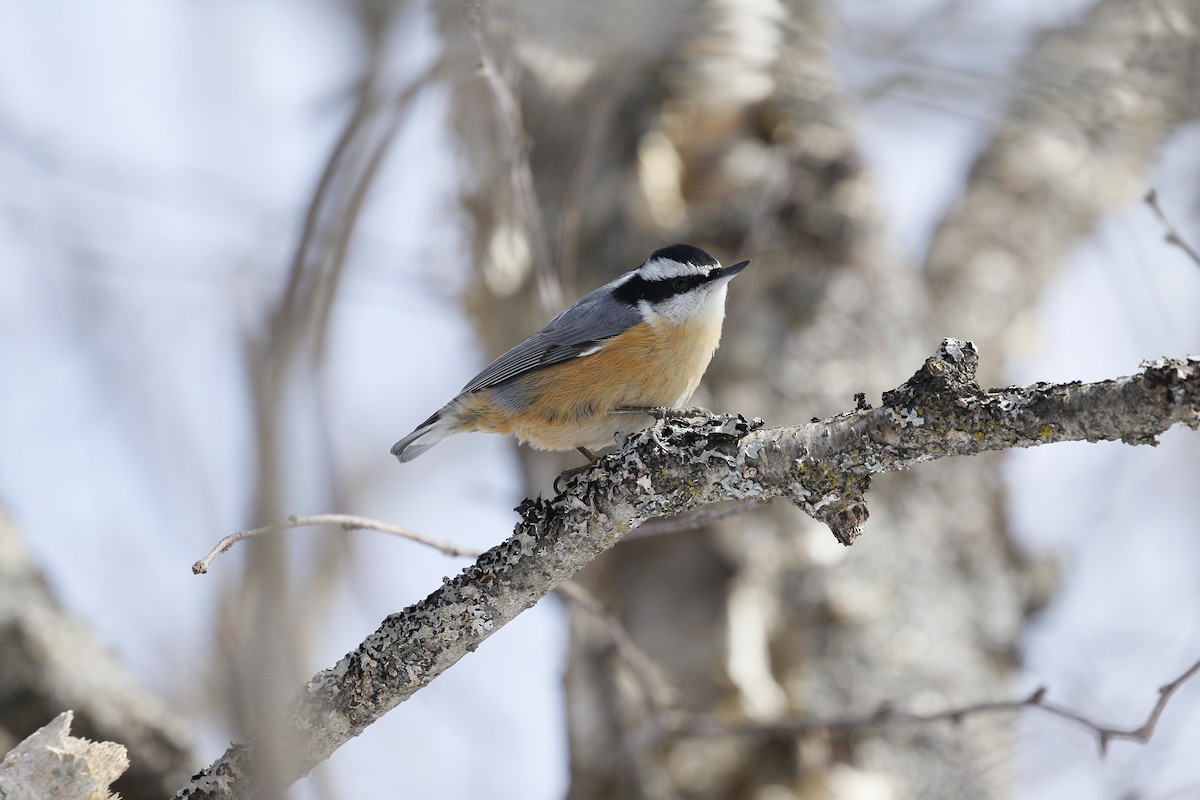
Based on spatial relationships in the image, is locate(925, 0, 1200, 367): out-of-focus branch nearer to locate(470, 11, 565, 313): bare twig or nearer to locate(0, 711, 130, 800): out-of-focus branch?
locate(470, 11, 565, 313): bare twig

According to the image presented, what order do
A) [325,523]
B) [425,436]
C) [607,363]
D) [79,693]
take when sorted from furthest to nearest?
[425,436] → [607,363] → [79,693] → [325,523]

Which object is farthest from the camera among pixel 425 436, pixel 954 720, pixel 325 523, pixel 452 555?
pixel 425 436

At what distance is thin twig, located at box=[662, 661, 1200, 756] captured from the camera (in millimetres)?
2049

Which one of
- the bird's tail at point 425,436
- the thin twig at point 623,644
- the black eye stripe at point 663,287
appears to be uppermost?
the black eye stripe at point 663,287

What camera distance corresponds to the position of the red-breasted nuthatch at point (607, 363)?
9.73ft

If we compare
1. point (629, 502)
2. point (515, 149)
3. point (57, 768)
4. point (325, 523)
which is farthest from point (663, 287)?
point (57, 768)

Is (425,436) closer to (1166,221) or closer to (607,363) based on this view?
(607,363)

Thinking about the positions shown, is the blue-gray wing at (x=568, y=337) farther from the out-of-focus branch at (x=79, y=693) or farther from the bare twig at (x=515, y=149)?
the out-of-focus branch at (x=79, y=693)

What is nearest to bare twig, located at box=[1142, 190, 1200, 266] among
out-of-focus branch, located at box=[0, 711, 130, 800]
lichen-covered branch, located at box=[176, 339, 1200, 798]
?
lichen-covered branch, located at box=[176, 339, 1200, 798]

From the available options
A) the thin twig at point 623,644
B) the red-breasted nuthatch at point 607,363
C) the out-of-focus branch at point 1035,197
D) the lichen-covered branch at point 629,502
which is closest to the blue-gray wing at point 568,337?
the red-breasted nuthatch at point 607,363

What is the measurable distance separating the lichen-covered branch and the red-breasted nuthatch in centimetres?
97

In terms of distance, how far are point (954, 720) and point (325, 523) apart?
174 centimetres

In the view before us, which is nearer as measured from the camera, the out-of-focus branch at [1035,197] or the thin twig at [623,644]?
the thin twig at [623,644]

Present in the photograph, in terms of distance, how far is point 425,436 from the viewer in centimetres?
338
